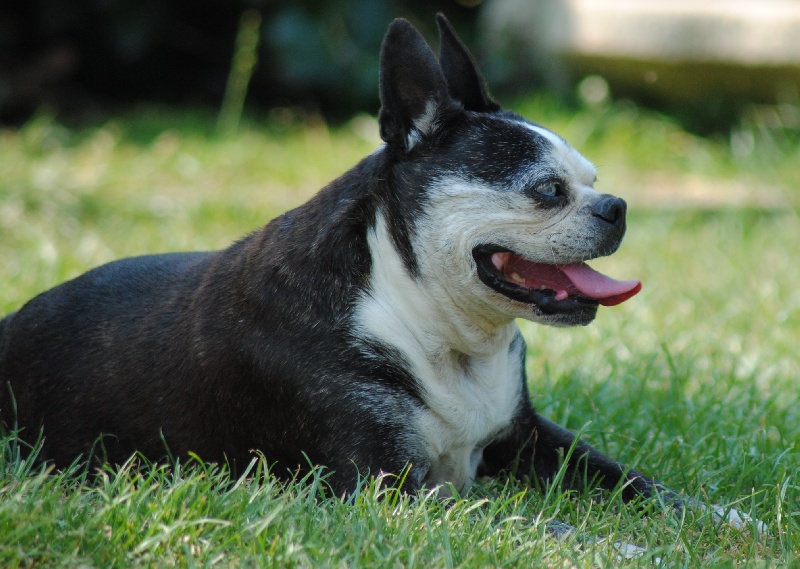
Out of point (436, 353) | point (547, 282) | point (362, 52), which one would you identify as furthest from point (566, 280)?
point (362, 52)

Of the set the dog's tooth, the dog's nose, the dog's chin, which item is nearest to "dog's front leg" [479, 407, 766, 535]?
the dog's chin

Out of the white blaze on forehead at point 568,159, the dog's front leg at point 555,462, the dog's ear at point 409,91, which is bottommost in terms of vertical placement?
the dog's front leg at point 555,462

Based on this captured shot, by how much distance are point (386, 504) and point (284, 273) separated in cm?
70

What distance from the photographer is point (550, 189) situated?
296cm

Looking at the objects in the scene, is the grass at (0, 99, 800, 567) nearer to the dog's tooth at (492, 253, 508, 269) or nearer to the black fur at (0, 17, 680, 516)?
the black fur at (0, 17, 680, 516)

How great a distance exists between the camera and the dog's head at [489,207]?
114 inches

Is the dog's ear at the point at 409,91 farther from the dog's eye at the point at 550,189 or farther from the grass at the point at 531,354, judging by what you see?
the grass at the point at 531,354

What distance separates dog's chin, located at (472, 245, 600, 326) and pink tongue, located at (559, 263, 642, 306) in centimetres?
Result: 6

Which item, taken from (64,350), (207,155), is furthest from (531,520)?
(207,155)

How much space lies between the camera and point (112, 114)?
30.2 ft

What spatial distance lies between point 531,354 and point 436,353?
4.78ft

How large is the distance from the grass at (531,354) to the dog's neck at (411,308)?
42 cm

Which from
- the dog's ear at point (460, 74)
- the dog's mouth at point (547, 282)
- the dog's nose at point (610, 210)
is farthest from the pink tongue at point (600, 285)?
the dog's ear at point (460, 74)

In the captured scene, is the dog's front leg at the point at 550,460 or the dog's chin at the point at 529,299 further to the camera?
the dog's front leg at the point at 550,460
